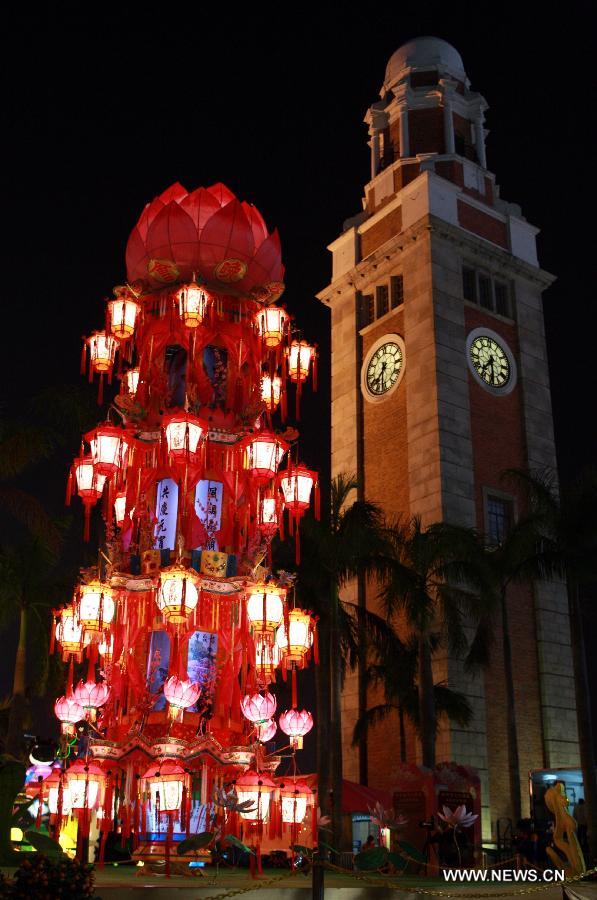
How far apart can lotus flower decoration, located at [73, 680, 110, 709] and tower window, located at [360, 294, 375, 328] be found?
77.1 ft

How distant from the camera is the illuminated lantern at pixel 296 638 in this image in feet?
67.3

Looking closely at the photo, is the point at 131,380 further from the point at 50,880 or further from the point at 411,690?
the point at 50,880

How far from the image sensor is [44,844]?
1102 centimetres

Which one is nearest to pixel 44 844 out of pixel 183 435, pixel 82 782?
pixel 82 782

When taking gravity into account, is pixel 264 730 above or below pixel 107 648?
below

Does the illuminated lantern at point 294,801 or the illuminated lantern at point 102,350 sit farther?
the illuminated lantern at point 102,350

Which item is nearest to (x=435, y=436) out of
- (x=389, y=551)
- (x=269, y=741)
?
(x=389, y=551)

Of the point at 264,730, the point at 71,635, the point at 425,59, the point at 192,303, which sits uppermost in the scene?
the point at 425,59

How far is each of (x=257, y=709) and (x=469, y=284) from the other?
2313 centimetres

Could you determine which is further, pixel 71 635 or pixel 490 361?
pixel 490 361

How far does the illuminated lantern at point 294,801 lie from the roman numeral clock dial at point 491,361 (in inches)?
833

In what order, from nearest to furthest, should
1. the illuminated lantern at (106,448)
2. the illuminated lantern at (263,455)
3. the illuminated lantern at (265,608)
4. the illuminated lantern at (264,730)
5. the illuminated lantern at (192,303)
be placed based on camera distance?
1. the illuminated lantern at (265,608)
2. the illuminated lantern at (264,730)
3. the illuminated lantern at (106,448)
4. the illuminated lantern at (263,455)
5. the illuminated lantern at (192,303)

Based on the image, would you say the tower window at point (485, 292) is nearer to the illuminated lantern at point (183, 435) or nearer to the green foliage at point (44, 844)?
the illuminated lantern at point (183, 435)

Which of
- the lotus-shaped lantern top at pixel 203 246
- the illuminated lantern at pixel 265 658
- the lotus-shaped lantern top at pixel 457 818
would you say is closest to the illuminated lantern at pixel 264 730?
the illuminated lantern at pixel 265 658
